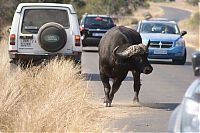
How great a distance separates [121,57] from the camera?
12.9m

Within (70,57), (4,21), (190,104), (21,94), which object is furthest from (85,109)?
(4,21)

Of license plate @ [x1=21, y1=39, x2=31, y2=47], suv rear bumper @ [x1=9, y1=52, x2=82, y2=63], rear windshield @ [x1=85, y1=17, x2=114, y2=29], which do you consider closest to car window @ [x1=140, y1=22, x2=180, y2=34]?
rear windshield @ [x1=85, y1=17, x2=114, y2=29]

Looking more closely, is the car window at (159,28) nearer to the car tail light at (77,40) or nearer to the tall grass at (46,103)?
the car tail light at (77,40)

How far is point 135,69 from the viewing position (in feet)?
42.9

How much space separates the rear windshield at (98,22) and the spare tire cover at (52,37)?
51.1 feet

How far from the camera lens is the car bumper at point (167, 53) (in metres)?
25.6

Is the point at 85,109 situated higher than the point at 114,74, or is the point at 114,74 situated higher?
the point at 85,109

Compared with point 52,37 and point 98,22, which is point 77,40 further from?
point 98,22

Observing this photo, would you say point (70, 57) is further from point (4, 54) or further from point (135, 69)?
point (135, 69)

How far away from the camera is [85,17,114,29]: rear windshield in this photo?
31844 millimetres

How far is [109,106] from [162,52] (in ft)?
40.7

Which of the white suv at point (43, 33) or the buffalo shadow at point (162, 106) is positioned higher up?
the white suv at point (43, 33)

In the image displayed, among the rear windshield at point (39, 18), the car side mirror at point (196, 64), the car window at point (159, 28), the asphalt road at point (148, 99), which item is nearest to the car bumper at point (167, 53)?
the asphalt road at point (148, 99)

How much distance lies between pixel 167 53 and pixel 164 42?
17.4 inches
